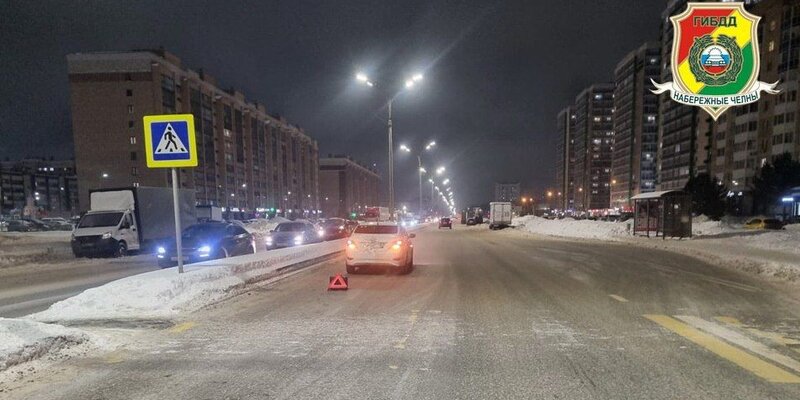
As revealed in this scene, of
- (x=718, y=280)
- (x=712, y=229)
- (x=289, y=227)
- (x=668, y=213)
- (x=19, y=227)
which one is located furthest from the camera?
(x=19, y=227)

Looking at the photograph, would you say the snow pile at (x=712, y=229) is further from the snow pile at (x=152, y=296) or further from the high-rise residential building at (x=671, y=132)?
the high-rise residential building at (x=671, y=132)

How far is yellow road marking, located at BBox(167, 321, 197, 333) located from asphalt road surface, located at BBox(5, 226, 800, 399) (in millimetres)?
60

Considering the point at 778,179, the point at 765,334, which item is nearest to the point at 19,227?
the point at 765,334

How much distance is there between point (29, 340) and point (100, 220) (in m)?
16.9

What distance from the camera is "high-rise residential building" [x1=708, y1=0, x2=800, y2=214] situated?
205ft

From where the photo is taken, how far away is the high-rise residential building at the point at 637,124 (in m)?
121

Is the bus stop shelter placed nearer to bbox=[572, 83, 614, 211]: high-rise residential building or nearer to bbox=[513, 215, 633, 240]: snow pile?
bbox=[513, 215, 633, 240]: snow pile

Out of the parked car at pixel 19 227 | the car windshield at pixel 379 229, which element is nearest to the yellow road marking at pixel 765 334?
the car windshield at pixel 379 229

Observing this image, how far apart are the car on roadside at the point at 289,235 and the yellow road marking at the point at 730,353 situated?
64.7 ft

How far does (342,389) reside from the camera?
4.02m

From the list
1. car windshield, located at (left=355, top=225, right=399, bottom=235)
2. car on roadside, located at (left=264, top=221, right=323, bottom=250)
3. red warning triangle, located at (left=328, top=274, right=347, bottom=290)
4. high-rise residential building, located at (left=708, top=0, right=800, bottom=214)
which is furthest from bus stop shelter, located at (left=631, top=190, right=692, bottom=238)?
high-rise residential building, located at (left=708, top=0, right=800, bottom=214)

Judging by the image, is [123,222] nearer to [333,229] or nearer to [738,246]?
[333,229]

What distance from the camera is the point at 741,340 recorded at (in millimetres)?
5535

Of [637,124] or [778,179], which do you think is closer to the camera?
[778,179]
